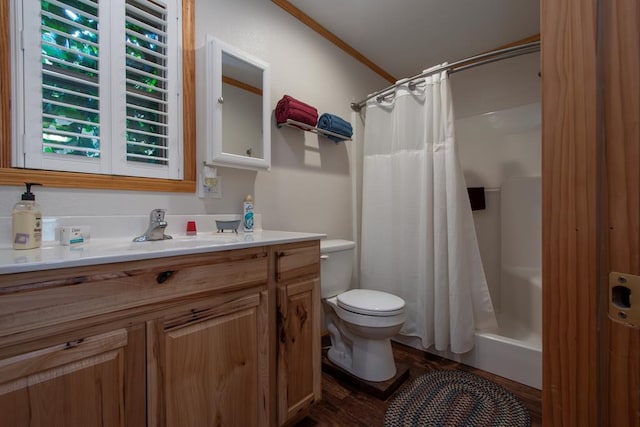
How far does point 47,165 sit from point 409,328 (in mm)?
2156

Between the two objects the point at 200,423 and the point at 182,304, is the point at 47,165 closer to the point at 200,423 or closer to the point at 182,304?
the point at 182,304

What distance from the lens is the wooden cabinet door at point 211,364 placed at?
809 millimetres

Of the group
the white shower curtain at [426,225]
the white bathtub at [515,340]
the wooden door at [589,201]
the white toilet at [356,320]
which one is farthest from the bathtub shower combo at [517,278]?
the wooden door at [589,201]

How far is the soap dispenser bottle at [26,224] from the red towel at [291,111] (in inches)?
47.2

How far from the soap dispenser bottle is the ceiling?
184 cm

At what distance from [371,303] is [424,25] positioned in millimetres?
2030

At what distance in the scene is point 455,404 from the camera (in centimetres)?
139

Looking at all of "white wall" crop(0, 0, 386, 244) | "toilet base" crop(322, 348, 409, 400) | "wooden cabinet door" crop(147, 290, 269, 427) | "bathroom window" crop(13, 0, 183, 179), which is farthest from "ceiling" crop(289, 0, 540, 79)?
"toilet base" crop(322, 348, 409, 400)

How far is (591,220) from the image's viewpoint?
1.16 feet

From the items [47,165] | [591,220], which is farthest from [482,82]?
[47,165]

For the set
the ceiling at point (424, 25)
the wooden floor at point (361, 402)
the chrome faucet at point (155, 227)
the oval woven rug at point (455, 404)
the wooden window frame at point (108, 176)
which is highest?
the ceiling at point (424, 25)

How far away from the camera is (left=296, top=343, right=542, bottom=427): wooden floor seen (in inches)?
51.6

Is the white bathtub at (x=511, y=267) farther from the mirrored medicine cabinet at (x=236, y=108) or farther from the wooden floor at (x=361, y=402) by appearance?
the mirrored medicine cabinet at (x=236, y=108)

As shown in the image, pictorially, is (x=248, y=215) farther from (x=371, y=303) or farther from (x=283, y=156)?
(x=371, y=303)
